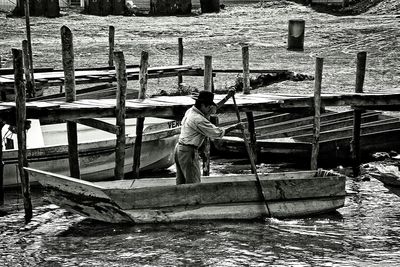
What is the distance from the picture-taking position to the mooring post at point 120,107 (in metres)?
15.0

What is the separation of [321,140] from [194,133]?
19.9 feet

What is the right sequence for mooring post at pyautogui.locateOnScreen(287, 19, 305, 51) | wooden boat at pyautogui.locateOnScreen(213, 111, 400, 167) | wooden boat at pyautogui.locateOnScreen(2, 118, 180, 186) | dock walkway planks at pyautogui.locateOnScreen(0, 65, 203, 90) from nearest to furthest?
1. wooden boat at pyautogui.locateOnScreen(2, 118, 180, 186)
2. wooden boat at pyautogui.locateOnScreen(213, 111, 400, 167)
3. dock walkway planks at pyautogui.locateOnScreen(0, 65, 203, 90)
4. mooring post at pyautogui.locateOnScreen(287, 19, 305, 51)

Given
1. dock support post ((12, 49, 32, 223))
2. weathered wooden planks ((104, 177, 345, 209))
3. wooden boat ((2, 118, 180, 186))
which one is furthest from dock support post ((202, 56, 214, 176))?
dock support post ((12, 49, 32, 223))

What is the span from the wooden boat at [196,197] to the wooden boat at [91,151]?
2.92 meters

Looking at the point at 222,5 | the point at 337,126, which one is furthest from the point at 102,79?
the point at 222,5

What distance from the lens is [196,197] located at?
14.5 meters

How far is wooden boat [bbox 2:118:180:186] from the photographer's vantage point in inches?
679

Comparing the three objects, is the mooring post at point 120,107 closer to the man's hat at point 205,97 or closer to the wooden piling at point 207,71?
the man's hat at point 205,97

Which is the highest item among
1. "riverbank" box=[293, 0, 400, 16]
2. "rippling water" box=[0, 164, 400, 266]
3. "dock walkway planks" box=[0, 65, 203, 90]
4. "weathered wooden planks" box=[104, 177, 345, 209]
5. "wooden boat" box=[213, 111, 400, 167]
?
"riverbank" box=[293, 0, 400, 16]

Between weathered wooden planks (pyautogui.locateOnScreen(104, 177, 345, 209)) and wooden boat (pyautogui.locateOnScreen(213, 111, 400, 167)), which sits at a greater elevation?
weathered wooden planks (pyautogui.locateOnScreen(104, 177, 345, 209))

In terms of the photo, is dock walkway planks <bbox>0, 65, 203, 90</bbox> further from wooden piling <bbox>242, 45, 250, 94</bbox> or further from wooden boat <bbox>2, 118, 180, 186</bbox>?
wooden piling <bbox>242, 45, 250, 94</bbox>

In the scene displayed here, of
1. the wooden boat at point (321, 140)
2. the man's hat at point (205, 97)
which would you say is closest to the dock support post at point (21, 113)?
the man's hat at point (205, 97)

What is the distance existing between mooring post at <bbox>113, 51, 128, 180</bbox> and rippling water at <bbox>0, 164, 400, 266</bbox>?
3.89 feet

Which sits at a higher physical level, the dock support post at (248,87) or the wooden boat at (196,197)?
the dock support post at (248,87)
